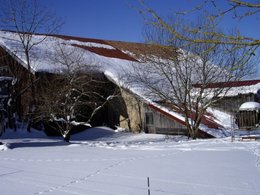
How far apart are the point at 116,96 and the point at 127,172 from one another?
47.2 feet

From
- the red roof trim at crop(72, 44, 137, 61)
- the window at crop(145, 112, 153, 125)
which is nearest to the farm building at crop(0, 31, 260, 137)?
the window at crop(145, 112, 153, 125)

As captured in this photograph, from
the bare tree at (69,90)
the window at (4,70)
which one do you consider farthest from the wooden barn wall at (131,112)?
the window at (4,70)

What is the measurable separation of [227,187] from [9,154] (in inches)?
263

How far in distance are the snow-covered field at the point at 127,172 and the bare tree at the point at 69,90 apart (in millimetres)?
6764

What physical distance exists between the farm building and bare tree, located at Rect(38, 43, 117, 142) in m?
0.22

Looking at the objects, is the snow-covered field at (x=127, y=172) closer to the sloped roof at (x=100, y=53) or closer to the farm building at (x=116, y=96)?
the sloped roof at (x=100, y=53)

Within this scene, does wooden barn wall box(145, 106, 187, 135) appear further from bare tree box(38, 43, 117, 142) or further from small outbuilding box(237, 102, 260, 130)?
small outbuilding box(237, 102, 260, 130)

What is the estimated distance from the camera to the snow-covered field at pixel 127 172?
245 inches

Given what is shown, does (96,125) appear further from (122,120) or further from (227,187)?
(227,187)

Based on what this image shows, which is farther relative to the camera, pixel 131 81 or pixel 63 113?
pixel 131 81

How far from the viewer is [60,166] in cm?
851

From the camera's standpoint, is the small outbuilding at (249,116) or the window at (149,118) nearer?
the small outbuilding at (249,116)

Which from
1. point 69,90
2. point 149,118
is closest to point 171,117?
point 149,118

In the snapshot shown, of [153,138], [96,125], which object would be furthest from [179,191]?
[96,125]
